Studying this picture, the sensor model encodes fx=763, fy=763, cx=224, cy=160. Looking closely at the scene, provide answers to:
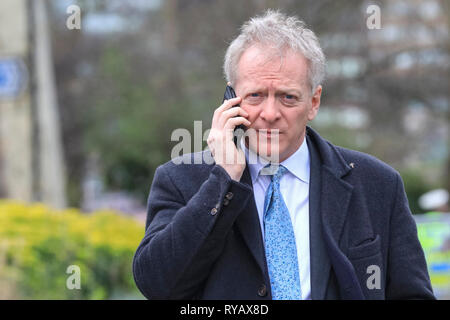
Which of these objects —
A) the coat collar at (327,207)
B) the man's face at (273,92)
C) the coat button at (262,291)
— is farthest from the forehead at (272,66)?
the coat button at (262,291)

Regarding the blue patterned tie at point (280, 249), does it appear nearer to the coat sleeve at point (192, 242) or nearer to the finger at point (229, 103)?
the coat sleeve at point (192, 242)

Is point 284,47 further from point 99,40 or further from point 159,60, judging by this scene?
point 99,40

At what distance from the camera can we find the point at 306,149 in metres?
2.90

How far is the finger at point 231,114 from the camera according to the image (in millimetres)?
2678

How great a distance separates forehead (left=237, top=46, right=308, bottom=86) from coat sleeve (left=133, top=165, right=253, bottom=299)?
36 cm

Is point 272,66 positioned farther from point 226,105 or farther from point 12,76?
point 12,76

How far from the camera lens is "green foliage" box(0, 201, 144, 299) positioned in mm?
6371

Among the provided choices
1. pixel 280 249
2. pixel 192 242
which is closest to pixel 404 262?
pixel 280 249

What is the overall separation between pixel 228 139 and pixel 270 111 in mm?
175

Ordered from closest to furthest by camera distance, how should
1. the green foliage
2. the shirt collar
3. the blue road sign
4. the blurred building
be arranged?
the shirt collar → the green foliage → the blue road sign → the blurred building

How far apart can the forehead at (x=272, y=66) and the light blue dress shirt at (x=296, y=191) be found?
25 centimetres

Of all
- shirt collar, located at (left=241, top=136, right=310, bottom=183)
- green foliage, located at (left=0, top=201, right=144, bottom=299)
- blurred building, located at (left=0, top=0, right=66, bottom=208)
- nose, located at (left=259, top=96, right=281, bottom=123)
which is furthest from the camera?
blurred building, located at (left=0, top=0, right=66, bottom=208)

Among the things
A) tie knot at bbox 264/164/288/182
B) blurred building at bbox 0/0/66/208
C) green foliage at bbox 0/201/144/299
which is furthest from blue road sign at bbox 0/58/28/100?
tie knot at bbox 264/164/288/182

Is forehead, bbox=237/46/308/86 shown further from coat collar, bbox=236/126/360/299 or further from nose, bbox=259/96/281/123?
coat collar, bbox=236/126/360/299
